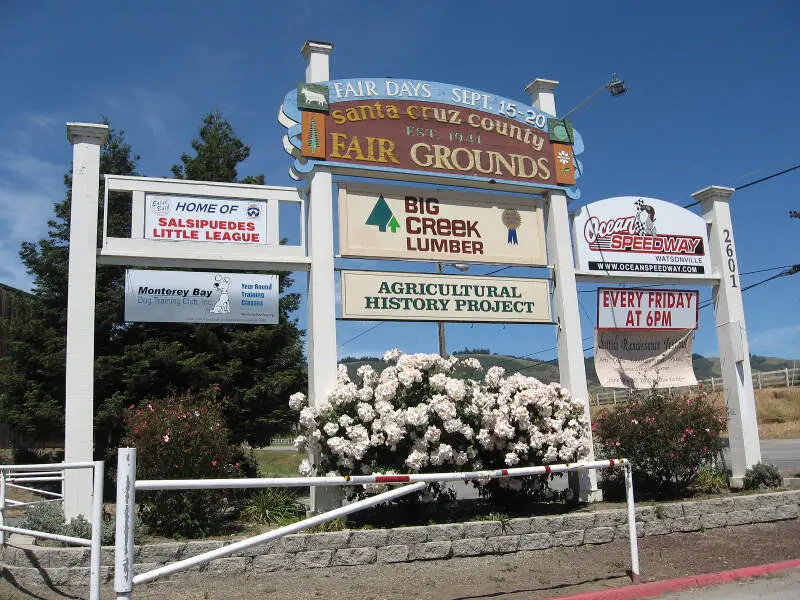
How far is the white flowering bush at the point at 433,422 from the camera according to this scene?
28.8 feet

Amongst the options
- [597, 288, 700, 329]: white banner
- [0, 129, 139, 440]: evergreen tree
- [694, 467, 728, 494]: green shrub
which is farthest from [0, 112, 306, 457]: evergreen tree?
[694, 467, 728, 494]: green shrub

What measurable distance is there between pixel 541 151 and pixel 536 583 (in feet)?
25.8

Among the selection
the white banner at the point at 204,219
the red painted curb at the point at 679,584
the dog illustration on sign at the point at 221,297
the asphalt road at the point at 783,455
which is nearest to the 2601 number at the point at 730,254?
the asphalt road at the point at 783,455

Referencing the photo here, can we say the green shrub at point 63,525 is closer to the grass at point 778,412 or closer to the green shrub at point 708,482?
the green shrub at point 708,482

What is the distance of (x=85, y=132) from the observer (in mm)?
9500

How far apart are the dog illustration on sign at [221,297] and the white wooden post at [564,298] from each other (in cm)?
555

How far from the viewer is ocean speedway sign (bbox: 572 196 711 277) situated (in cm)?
1241

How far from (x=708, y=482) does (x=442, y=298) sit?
18.1 feet

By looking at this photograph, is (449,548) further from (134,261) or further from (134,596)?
(134,261)

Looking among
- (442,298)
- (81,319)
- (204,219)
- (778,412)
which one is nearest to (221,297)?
(204,219)

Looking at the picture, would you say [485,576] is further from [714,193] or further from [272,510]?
[714,193]

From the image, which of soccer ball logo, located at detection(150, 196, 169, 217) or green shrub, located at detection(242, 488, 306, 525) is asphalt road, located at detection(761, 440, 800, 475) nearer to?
green shrub, located at detection(242, 488, 306, 525)

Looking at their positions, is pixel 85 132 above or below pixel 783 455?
above

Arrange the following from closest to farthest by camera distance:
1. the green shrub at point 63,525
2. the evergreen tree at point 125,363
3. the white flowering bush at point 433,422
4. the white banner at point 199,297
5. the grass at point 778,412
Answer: the green shrub at point 63,525
the white flowering bush at point 433,422
the white banner at point 199,297
the evergreen tree at point 125,363
the grass at point 778,412
